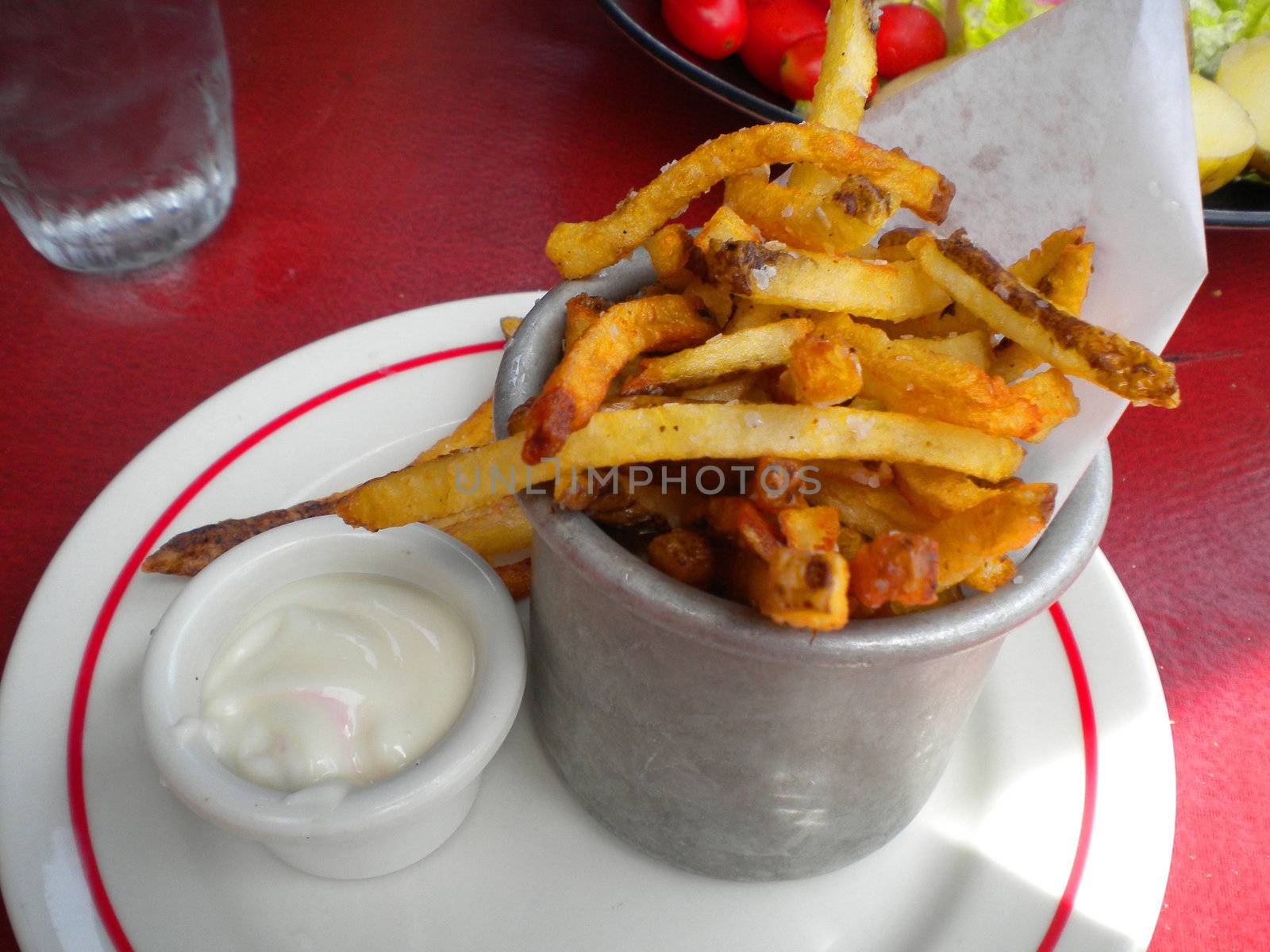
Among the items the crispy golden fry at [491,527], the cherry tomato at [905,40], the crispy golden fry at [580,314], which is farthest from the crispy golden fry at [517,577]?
the cherry tomato at [905,40]

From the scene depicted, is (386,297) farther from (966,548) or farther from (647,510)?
(966,548)

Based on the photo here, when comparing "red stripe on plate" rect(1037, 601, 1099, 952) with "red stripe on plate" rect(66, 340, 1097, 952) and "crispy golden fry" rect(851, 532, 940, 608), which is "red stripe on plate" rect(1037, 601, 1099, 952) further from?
"crispy golden fry" rect(851, 532, 940, 608)

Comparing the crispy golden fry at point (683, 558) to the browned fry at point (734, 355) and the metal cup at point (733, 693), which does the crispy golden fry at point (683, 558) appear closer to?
the metal cup at point (733, 693)

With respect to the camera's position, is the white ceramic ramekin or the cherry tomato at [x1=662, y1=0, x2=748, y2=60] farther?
the cherry tomato at [x1=662, y1=0, x2=748, y2=60]

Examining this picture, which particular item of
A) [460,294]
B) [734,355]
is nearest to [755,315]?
[734,355]

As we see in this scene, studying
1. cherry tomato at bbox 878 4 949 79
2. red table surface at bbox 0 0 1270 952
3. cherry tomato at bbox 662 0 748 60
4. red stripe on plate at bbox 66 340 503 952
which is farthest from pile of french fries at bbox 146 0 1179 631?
cherry tomato at bbox 878 4 949 79

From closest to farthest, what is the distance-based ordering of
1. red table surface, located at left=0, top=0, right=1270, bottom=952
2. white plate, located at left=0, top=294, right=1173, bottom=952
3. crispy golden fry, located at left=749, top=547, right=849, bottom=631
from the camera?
1. crispy golden fry, located at left=749, top=547, right=849, bottom=631
2. white plate, located at left=0, top=294, right=1173, bottom=952
3. red table surface, located at left=0, top=0, right=1270, bottom=952

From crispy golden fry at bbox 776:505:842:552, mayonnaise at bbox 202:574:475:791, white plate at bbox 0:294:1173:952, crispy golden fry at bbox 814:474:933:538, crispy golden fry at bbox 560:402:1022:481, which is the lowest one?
white plate at bbox 0:294:1173:952
